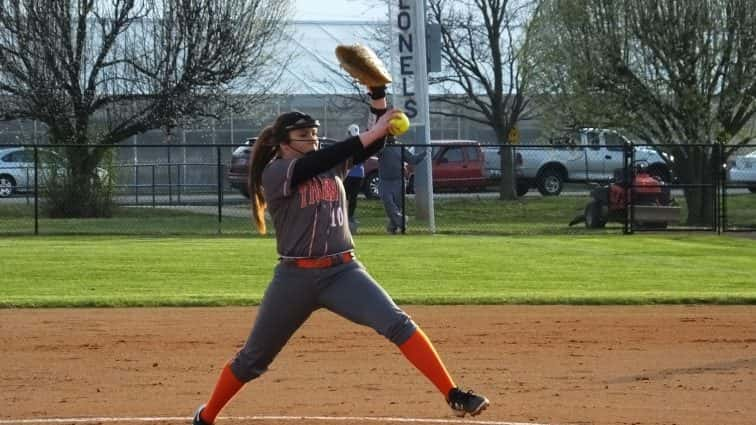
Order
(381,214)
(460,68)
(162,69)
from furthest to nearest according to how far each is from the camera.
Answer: (460,68)
(162,69)
(381,214)

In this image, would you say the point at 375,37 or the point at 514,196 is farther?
the point at 375,37

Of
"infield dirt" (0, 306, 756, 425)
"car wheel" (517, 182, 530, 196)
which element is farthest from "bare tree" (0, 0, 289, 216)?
"infield dirt" (0, 306, 756, 425)

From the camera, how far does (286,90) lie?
40.3m

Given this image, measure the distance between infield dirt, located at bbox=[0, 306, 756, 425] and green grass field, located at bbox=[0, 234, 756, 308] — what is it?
0.92m

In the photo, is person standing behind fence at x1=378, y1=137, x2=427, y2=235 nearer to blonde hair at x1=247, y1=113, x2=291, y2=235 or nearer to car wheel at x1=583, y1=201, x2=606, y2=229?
car wheel at x1=583, y1=201, x2=606, y2=229

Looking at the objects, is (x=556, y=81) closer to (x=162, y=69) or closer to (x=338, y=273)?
(x=162, y=69)

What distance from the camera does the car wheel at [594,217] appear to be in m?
26.3

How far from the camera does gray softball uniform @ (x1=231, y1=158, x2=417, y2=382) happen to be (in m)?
6.72

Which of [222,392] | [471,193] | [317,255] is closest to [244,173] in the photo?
[471,193]

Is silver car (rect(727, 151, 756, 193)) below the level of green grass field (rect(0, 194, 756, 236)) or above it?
above

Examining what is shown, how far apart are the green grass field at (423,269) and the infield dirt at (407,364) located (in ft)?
3.03

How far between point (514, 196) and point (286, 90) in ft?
37.4

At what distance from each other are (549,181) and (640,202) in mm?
10823

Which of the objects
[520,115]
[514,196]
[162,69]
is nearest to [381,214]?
[514,196]
